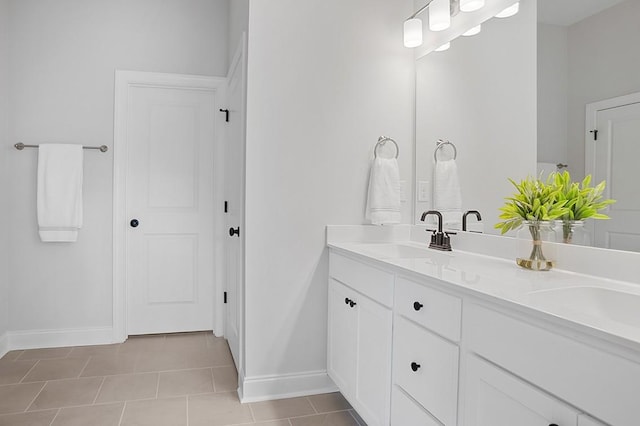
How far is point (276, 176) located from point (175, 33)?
187cm

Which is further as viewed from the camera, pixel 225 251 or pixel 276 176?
pixel 225 251

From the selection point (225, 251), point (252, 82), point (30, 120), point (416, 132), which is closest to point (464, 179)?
point (416, 132)

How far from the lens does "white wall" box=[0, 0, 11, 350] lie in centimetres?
309

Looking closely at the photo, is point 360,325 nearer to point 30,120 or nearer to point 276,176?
point 276,176

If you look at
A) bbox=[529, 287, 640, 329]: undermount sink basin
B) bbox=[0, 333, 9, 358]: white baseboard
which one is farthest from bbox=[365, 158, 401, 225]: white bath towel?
bbox=[0, 333, 9, 358]: white baseboard

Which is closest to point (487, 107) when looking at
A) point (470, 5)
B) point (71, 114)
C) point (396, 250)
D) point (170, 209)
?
point (470, 5)

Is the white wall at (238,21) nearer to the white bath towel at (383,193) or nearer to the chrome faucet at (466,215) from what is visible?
the white bath towel at (383,193)

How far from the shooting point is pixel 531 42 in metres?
1.83

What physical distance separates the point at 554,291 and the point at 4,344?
3513 mm

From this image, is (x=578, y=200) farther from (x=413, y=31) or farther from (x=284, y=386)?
(x=284, y=386)

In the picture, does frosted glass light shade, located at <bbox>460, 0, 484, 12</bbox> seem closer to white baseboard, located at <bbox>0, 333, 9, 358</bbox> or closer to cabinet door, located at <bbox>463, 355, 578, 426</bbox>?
cabinet door, located at <bbox>463, 355, 578, 426</bbox>

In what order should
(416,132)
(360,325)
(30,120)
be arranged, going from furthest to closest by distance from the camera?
1. (30,120)
2. (416,132)
3. (360,325)

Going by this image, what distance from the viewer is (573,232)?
162cm

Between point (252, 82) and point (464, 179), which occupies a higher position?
point (252, 82)
